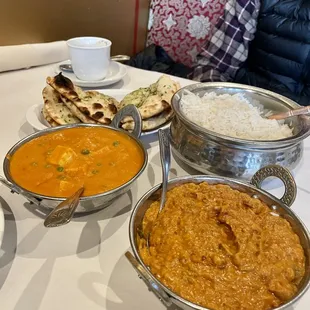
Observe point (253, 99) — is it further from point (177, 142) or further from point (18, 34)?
point (18, 34)

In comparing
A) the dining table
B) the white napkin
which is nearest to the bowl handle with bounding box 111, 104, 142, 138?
the dining table

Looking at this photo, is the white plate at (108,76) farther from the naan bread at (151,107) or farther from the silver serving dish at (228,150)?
the silver serving dish at (228,150)

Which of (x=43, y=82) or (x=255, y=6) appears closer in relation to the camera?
(x=43, y=82)

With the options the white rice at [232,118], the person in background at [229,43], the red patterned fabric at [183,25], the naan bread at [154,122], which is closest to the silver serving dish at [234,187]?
the white rice at [232,118]

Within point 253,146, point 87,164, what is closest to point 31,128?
point 87,164

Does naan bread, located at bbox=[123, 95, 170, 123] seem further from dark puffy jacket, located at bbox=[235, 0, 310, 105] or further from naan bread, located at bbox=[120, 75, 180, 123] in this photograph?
dark puffy jacket, located at bbox=[235, 0, 310, 105]

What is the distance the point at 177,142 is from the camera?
119 centimetres

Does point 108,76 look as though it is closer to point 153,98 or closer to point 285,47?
point 153,98

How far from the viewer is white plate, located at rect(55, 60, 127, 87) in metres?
1.69

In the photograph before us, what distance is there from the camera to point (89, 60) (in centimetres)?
167

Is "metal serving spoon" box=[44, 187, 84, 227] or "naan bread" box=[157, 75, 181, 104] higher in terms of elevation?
"metal serving spoon" box=[44, 187, 84, 227]

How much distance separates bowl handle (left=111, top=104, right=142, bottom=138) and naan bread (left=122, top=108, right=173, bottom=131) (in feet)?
0.14

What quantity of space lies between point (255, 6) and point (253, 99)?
1.29m

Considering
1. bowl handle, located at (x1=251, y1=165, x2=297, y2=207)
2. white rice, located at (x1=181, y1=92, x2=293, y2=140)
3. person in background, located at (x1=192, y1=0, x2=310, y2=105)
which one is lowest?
person in background, located at (x1=192, y1=0, x2=310, y2=105)
